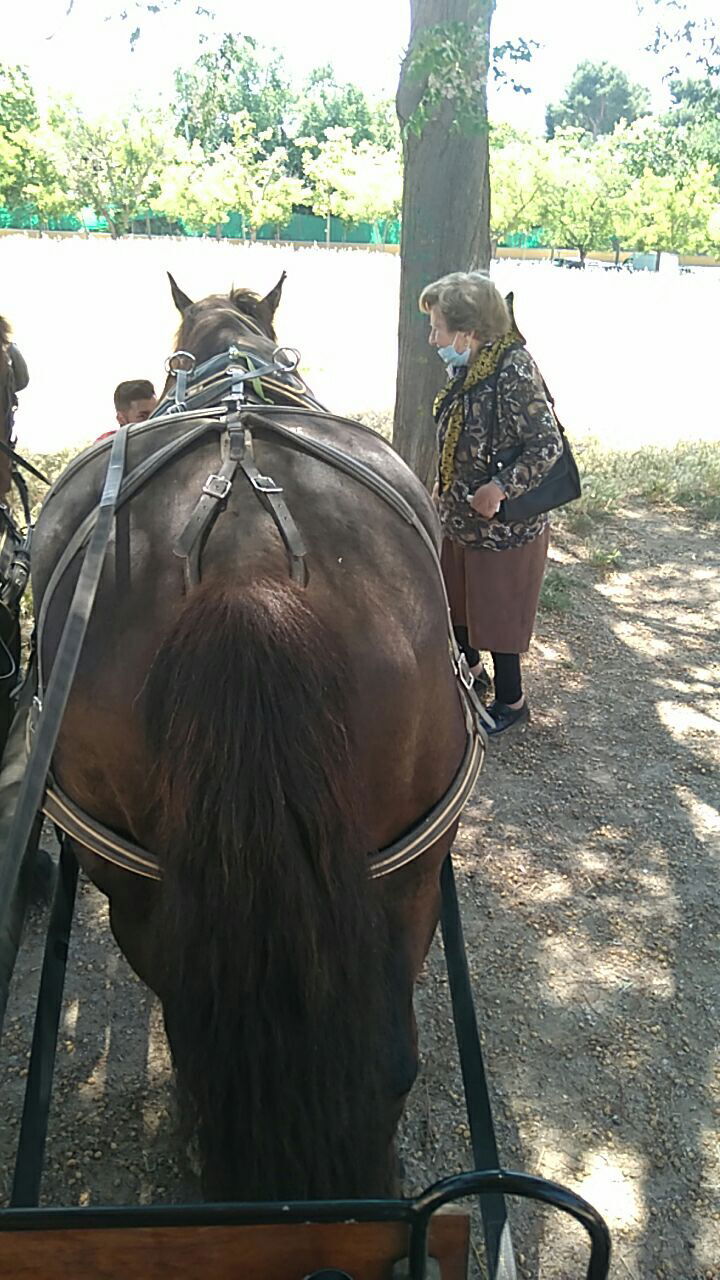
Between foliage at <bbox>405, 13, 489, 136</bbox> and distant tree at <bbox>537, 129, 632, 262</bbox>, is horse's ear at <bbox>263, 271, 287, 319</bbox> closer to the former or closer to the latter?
foliage at <bbox>405, 13, 489, 136</bbox>

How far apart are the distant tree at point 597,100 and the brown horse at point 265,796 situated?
96660 mm

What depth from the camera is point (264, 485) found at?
1.94m

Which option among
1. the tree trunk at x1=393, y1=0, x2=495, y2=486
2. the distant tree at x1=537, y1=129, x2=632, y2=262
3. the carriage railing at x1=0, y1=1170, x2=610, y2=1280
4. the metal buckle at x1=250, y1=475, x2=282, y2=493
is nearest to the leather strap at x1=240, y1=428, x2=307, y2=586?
the metal buckle at x1=250, y1=475, x2=282, y2=493

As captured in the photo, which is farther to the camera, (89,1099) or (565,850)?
(565,850)

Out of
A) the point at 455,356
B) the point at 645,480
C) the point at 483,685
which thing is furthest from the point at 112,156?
the point at 455,356

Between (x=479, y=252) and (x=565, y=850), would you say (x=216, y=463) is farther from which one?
(x=479, y=252)

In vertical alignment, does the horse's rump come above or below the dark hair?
below

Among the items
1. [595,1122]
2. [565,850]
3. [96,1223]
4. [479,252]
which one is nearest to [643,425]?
[479,252]

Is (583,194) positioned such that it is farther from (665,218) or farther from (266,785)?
(266,785)

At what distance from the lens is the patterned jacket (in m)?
3.92

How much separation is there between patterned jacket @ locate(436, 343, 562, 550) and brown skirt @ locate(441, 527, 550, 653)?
0.22 metres

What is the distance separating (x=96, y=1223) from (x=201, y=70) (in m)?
8.33

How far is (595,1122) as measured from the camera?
273cm

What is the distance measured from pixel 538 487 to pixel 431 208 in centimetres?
273
